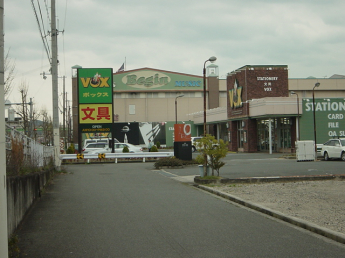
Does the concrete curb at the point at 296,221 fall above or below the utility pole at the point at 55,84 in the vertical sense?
below

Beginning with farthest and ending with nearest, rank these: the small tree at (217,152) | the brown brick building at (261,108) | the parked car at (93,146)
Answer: the brown brick building at (261,108) → the parked car at (93,146) → the small tree at (217,152)

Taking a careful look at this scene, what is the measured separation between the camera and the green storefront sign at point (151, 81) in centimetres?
7356

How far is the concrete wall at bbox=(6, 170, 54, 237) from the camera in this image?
7.83 meters

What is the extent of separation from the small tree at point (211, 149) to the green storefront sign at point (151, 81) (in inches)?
2216

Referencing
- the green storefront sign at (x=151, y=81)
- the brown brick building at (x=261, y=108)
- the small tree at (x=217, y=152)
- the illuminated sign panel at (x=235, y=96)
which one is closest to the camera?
the small tree at (x=217, y=152)

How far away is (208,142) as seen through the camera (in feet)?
58.8

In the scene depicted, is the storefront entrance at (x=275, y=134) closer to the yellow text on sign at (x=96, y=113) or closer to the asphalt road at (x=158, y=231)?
the yellow text on sign at (x=96, y=113)

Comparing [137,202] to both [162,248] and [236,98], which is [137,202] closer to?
[162,248]

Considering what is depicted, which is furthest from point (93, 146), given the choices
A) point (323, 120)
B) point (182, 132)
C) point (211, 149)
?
point (323, 120)

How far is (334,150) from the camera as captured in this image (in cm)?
3078

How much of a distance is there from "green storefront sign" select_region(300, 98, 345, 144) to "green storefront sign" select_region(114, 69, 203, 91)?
32.9 meters

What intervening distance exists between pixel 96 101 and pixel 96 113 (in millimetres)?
944

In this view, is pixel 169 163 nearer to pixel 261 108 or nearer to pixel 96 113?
pixel 96 113

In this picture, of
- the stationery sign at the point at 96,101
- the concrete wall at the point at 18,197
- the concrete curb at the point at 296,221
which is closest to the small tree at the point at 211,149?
the concrete curb at the point at 296,221
